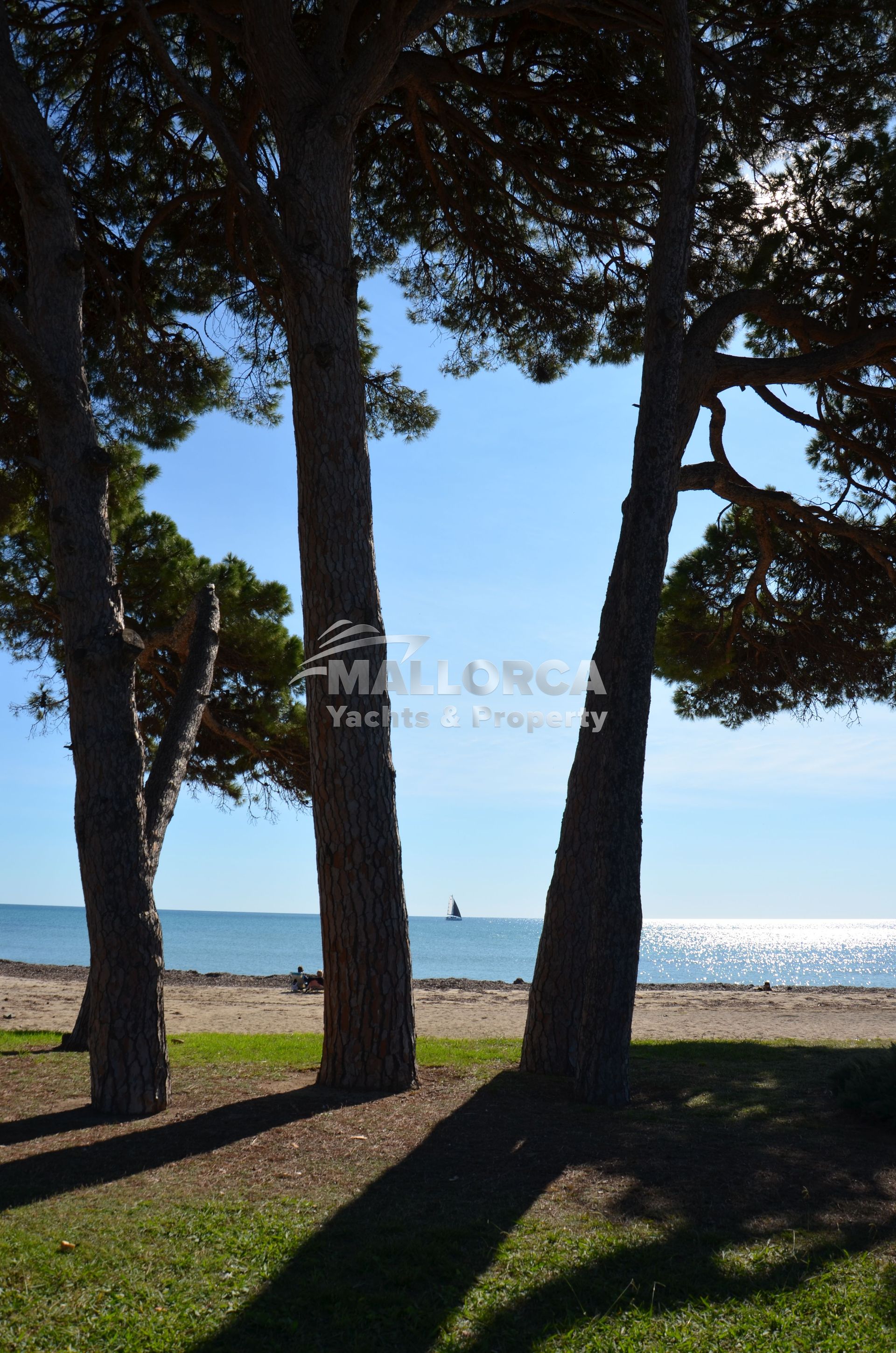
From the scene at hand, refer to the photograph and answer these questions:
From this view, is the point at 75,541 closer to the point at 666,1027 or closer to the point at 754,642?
the point at 754,642

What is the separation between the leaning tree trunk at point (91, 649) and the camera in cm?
540

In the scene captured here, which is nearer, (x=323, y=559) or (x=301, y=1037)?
(x=323, y=559)

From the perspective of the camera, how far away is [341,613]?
6.16 metres

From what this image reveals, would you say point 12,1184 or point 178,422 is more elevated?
point 178,422

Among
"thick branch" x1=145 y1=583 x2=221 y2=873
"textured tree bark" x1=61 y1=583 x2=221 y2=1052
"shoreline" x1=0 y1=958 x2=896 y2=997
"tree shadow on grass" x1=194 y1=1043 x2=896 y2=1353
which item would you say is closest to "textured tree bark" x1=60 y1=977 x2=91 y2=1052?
"textured tree bark" x1=61 y1=583 x2=221 y2=1052

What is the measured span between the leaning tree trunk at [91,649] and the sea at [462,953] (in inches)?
404

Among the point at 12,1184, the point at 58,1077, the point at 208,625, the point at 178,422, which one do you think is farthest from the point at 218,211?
the point at 12,1184

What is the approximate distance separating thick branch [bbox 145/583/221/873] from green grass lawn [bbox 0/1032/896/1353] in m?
2.02

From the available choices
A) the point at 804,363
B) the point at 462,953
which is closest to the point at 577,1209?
the point at 804,363

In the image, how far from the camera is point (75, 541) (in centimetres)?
582

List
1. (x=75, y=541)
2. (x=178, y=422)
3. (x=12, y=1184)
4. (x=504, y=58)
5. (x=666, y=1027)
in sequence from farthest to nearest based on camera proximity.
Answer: (x=666, y=1027)
(x=178, y=422)
(x=504, y=58)
(x=75, y=541)
(x=12, y=1184)

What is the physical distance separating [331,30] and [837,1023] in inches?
479

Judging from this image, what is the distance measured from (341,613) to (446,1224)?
366cm

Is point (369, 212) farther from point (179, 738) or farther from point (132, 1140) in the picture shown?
point (132, 1140)
